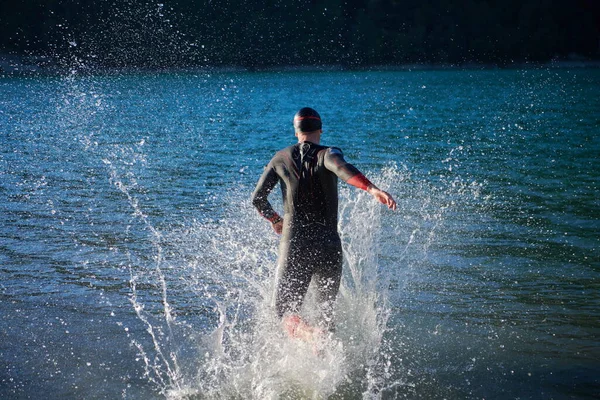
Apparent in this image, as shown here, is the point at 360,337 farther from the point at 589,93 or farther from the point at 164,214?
the point at 589,93

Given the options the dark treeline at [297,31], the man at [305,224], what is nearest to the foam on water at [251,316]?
the man at [305,224]

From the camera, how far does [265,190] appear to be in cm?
595

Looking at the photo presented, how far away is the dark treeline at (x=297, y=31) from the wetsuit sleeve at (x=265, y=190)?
90914mm

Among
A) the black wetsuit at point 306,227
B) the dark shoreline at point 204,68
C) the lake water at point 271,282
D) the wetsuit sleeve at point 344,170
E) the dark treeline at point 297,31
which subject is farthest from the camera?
the dark treeline at point 297,31

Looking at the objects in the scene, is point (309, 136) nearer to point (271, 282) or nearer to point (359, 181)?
point (359, 181)

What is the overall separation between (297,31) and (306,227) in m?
115

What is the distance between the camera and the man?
5.72 metres

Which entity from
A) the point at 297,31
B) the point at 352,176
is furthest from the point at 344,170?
the point at 297,31

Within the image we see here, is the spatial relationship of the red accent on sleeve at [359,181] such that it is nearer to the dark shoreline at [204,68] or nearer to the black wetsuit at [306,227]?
the black wetsuit at [306,227]

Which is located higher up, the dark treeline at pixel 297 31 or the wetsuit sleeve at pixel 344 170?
the dark treeline at pixel 297 31

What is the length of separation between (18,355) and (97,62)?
3815 inches

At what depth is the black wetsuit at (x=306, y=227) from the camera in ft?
18.8

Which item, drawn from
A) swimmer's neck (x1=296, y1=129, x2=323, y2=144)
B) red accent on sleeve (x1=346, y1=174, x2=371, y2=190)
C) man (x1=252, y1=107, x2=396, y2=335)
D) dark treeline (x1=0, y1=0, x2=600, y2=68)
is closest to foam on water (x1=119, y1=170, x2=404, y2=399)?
man (x1=252, y1=107, x2=396, y2=335)

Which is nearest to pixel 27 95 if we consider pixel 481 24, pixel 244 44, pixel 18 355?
pixel 18 355
